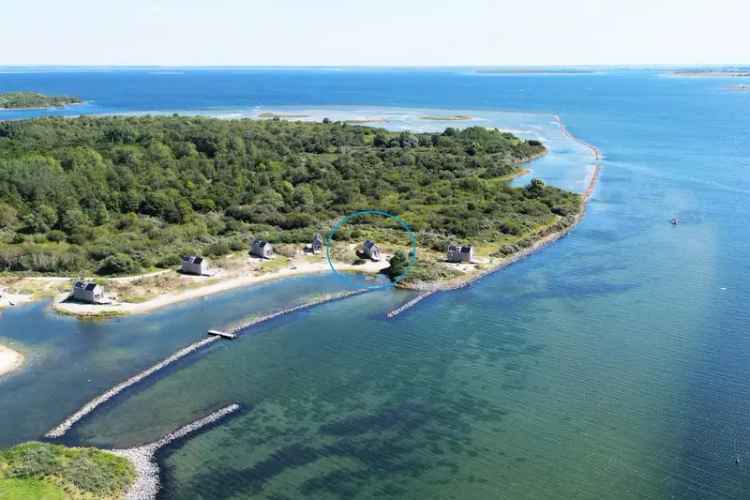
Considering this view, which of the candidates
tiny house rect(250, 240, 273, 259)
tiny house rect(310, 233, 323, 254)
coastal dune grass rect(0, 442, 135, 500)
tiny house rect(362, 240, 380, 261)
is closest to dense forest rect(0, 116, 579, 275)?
tiny house rect(310, 233, 323, 254)

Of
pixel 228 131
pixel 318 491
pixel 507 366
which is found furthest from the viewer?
pixel 228 131

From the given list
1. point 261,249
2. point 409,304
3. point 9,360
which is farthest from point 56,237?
point 409,304

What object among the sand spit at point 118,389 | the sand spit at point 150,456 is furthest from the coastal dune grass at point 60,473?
the sand spit at point 118,389

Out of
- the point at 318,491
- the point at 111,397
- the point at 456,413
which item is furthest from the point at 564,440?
the point at 111,397

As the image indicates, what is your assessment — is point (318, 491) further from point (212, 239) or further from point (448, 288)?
point (212, 239)

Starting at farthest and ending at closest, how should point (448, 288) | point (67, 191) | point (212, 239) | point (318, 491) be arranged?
point (67, 191) < point (212, 239) < point (448, 288) < point (318, 491)
